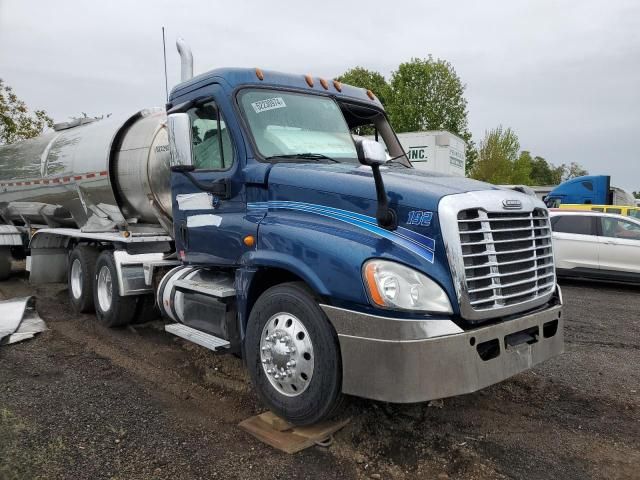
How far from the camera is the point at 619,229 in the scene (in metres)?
10.8

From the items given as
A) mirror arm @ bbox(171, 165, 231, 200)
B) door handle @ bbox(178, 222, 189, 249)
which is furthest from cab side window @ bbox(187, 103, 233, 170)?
door handle @ bbox(178, 222, 189, 249)

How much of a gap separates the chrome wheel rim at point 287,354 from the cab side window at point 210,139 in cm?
151

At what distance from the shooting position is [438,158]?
15164 millimetres

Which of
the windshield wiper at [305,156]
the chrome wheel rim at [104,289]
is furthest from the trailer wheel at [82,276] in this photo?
the windshield wiper at [305,156]

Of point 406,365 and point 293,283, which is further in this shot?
point 293,283

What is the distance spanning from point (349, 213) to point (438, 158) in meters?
12.2

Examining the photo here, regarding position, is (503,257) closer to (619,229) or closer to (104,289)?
(104,289)

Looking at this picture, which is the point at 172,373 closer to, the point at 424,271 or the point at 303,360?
the point at 303,360

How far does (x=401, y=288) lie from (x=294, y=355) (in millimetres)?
946

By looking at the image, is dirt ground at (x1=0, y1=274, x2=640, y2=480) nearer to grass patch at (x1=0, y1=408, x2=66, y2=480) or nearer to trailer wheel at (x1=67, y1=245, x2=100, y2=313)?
grass patch at (x1=0, y1=408, x2=66, y2=480)

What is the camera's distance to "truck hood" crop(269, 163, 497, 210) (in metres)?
3.38

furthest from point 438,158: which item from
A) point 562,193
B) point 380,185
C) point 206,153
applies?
point 380,185

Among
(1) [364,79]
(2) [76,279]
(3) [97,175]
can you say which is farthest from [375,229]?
(1) [364,79]

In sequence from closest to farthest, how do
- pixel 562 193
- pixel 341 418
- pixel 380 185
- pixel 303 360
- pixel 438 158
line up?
pixel 380 185 < pixel 303 360 < pixel 341 418 < pixel 438 158 < pixel 562 193
